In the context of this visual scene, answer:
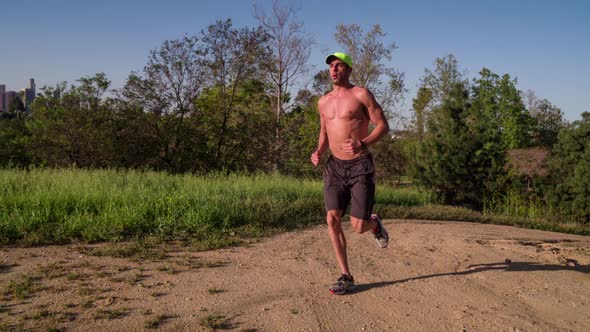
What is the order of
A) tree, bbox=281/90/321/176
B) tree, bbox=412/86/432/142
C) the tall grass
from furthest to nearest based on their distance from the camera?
tree, bbox=412/86/432/142 < tree, bbox=281/90/321/176 < the tall grass

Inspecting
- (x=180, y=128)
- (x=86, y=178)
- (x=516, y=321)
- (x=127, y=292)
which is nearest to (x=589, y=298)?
(x=516, y=321)

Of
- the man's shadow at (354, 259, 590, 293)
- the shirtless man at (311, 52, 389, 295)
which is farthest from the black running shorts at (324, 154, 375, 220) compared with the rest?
the man's shadow at (354, 259, 590, 293)

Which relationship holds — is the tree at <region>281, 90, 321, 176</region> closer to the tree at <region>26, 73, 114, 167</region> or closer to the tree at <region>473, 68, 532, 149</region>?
the tree at <region>26, 73, 114, 167</region>

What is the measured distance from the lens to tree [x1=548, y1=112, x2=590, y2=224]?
13609 millimetres

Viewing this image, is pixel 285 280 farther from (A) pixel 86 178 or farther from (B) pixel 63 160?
(B) pixel 63 160

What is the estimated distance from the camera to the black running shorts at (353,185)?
4254 mm

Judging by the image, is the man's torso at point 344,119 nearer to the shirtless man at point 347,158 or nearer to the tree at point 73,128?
the shirtless man at point 347,158

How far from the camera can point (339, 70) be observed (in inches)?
171

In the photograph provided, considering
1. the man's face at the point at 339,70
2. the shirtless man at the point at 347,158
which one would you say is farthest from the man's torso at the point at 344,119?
the man's face at the point at 339,70

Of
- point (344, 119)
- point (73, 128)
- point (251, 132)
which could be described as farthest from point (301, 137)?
point (344, 119)

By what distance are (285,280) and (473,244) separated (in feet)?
10.6

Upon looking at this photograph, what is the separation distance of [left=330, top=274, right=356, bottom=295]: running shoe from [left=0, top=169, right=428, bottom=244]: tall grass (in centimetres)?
272

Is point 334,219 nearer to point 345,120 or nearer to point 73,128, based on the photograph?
point 345,120

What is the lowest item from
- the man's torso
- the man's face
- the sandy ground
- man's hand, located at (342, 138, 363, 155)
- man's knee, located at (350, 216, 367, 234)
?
the sandy ground
